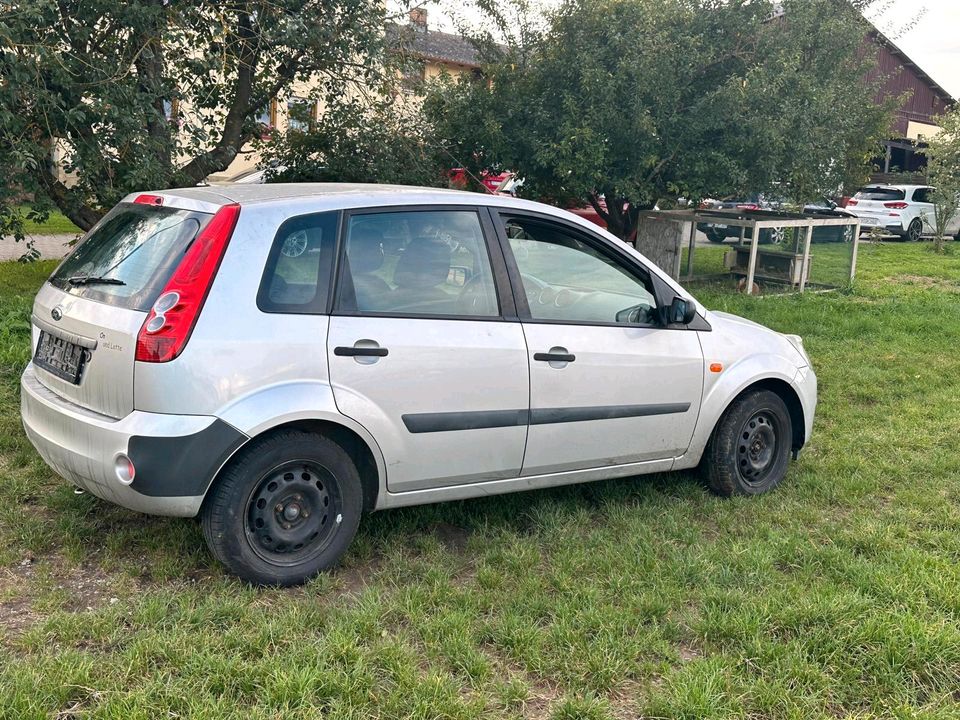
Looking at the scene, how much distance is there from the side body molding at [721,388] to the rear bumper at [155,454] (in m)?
2.49

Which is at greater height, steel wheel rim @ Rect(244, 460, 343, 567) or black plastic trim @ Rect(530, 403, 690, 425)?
black plastic trim @ Rect(530, 403, 690, 425)

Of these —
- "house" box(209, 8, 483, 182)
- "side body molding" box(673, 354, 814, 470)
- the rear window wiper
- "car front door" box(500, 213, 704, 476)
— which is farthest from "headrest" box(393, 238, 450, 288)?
"house" box(209, 8, 483, 182)

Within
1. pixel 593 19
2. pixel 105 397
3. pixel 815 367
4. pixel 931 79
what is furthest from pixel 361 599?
pixel 931 79

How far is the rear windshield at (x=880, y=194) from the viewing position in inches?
955

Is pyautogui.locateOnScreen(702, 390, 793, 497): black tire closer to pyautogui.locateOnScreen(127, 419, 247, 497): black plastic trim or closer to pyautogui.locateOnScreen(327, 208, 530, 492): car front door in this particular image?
pyautogui.locateOnScreen(327, 208, 530, 492): car front door

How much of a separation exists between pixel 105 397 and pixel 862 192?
24506 mm

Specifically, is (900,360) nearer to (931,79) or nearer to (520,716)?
(520,716)

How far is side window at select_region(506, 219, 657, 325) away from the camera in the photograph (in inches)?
179

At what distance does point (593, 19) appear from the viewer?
1141 centimetres

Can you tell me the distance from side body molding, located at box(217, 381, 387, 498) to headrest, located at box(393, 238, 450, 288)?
65 cm

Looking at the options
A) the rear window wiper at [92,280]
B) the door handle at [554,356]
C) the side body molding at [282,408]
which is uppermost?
the rear window wiper at [92,280]

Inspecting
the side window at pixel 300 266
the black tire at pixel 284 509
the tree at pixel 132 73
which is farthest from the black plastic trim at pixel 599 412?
the tree at pixel 132 73

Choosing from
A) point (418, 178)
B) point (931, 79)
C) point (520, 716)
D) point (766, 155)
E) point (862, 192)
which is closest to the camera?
point (520, 716)

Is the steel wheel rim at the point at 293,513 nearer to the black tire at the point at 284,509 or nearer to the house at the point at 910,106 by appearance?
the black tire at the point at 284,509
